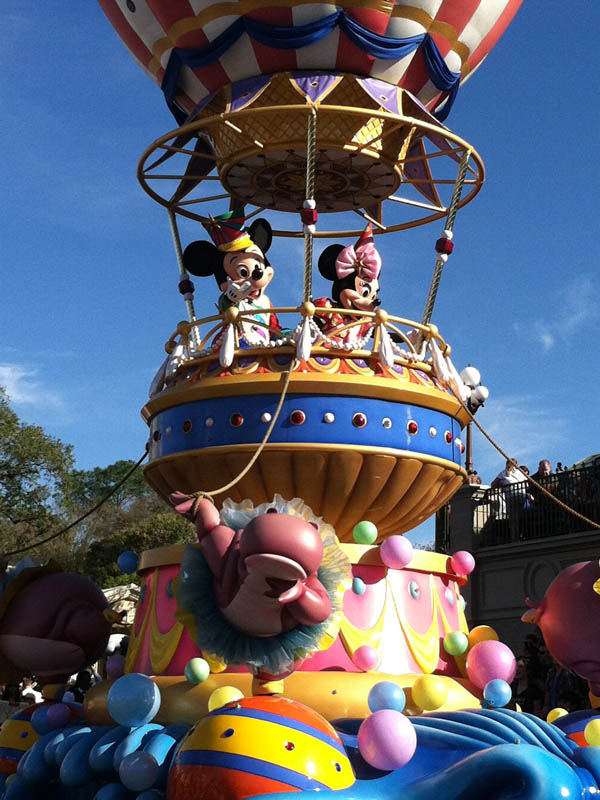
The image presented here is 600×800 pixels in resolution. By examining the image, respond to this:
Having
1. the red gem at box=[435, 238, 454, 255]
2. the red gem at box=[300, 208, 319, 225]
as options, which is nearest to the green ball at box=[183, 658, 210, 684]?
the red gem at box=[300, 208, 319, 225]

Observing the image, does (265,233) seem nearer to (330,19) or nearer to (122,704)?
(330,19)

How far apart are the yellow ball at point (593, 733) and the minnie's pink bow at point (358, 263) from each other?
380 centimetres

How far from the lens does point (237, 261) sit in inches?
311

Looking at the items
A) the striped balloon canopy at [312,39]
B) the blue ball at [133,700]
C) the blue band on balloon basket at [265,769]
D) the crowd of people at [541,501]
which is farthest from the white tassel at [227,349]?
the crowd of people at [541,501]

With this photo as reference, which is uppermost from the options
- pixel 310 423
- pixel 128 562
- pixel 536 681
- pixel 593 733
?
pixel 310 423

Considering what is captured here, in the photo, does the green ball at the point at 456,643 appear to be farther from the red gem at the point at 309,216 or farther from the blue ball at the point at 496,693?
the red gem at the point at 309,216

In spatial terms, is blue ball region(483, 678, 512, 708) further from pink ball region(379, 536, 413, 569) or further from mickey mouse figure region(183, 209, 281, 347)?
mickey mouse figure region(183, 209, 281, 347)

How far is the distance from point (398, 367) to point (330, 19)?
2588 millimetres

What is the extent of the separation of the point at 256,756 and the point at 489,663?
2283mm

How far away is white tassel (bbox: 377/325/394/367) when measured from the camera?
279 inches

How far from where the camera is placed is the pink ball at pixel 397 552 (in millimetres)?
6375

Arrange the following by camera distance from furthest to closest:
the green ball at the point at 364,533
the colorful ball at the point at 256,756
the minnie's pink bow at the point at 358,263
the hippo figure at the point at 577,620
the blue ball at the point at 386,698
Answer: the minnie's pink bow at the point at 358,263 < the green ball at the point at 364,533 < the hippo figure at the point at 577,620 < the blue ball at the point at 386,698 < the colorful ball at the point at 256,756

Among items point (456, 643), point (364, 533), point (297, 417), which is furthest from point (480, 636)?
point (297, 417)

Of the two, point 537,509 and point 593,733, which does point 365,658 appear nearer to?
point 593,733
